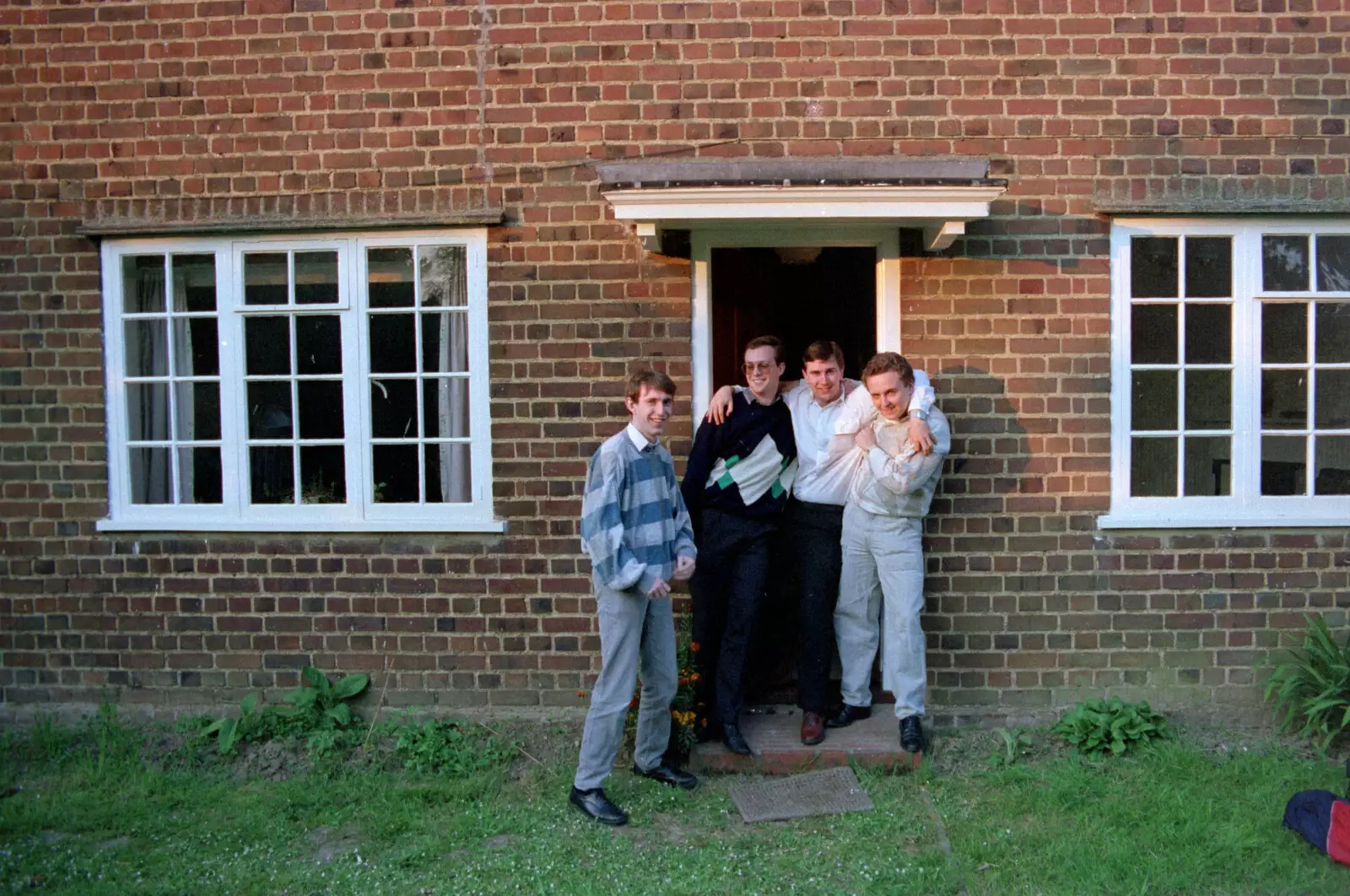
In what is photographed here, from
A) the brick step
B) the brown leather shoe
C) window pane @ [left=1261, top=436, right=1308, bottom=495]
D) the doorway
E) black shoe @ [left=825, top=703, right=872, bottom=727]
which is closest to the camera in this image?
the brick step

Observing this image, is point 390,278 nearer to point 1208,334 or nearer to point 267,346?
point 267,346

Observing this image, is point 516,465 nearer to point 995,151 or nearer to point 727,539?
point 727,539

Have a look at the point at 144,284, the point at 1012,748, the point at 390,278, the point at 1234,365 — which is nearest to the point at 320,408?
the point at 390,278

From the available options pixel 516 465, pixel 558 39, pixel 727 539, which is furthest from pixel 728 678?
pixel 558 39

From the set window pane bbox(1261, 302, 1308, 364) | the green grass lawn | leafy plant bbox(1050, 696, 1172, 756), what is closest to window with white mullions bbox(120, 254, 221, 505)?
the green grass lawn

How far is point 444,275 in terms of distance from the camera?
5.93 meters

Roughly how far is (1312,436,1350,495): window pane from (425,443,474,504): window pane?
15.1 ft

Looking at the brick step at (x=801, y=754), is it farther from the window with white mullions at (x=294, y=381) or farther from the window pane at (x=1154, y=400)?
the window with white mullions at (x=294, y=381)

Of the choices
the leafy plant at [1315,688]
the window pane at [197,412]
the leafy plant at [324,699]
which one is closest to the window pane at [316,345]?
the window pane at [197,412]

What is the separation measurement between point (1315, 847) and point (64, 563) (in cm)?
631

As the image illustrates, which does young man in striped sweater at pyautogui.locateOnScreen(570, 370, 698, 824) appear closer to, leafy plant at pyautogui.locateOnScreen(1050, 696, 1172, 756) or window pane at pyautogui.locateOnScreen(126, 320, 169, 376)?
leafy plant at pyautogui.locateOnScreen(1050, 696, 1172, 756)

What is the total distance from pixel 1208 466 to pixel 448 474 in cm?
414

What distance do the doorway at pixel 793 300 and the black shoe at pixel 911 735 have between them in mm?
2202

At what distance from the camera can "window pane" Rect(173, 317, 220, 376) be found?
19.9ft
